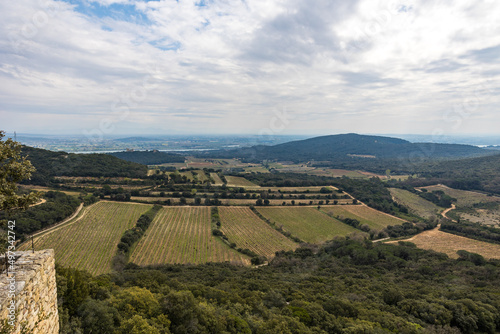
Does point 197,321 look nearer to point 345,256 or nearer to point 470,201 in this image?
point 345,256

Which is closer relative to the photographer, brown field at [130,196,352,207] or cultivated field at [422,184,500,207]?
brown field at [130,196,352,207]

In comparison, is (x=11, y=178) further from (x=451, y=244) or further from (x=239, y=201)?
(x=239, y=201)

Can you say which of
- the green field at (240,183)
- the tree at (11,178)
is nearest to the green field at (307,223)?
the green field at (240,183)

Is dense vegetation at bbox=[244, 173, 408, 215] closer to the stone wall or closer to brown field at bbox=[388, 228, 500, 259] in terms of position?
brown field at bbox=[388, 228, 500, 259]

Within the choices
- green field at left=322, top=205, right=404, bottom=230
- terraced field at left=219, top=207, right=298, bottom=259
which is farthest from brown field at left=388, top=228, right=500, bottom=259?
terraced field at left=219, top=207, right=298, bottom=259

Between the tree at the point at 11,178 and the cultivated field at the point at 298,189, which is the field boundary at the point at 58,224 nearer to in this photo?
the tree at the point at 11,178

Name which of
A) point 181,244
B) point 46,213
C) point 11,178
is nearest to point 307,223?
point 181,244

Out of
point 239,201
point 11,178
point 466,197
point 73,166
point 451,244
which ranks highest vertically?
point 11,178
